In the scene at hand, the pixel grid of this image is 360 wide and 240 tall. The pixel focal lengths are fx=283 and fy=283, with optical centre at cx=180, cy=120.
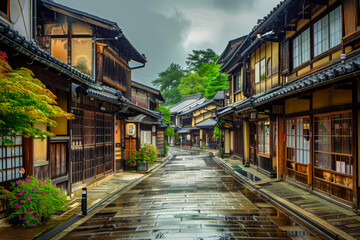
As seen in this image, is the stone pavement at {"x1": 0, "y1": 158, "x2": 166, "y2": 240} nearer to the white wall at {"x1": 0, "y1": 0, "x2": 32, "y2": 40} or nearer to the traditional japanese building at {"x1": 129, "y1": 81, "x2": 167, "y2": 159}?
the white wall at {"x1": 0, "y1": 0, "x2": 32, "y2": 40}

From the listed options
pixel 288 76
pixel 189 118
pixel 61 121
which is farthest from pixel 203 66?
pixel 61 121

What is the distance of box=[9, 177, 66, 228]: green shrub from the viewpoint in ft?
24.1

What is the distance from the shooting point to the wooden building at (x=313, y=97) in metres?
8.70

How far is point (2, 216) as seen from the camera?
7.47 metres

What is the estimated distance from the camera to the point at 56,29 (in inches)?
592

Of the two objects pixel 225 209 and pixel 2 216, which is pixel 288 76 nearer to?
pixel 225 209

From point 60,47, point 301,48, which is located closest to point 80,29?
point 60,47

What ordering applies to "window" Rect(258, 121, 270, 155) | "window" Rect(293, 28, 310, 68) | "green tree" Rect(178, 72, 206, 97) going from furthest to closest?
"green tree" Rect(178, 72, 206, 97) < "window" Rect(258, 121, 270, 155) < "window" Rect(293, 28, 310, 68)

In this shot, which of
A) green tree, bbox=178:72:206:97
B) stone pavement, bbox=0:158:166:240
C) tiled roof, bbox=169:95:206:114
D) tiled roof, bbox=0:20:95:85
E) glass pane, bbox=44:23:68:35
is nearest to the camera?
tiled roof, bbox=0:20:95:85

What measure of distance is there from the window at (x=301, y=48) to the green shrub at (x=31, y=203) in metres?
11.3

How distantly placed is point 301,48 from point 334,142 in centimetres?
506

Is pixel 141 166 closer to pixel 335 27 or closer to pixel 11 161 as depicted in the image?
pixel 11 161

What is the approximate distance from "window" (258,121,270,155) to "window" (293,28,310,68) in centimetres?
475

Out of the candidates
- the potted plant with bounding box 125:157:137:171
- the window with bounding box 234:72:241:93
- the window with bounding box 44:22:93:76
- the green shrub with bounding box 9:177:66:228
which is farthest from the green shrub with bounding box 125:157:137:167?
the green shrub with bounding box 9:177:66:228
